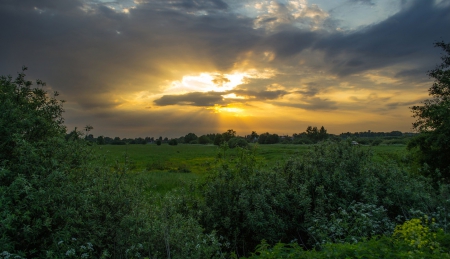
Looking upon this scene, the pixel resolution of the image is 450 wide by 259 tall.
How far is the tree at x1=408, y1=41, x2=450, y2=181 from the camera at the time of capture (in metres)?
19.4

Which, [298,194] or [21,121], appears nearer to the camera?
[21,121]

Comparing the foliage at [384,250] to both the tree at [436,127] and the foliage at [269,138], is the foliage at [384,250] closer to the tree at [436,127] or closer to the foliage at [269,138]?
the tree at [436,127]

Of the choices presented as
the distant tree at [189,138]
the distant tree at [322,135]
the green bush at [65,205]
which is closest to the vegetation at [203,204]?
the green bush at [65,205]

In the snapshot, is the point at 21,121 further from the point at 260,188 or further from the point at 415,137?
the point at 415,137

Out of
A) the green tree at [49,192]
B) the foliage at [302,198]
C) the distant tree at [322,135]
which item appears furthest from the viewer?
the distant tree at [322,135]

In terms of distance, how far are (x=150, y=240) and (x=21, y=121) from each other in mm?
4379

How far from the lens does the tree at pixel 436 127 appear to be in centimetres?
1942

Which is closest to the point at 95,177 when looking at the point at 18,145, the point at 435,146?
the point at 18,145

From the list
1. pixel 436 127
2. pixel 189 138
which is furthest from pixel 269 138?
pixel 436 127

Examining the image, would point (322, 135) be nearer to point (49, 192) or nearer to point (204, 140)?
point (49, 192)

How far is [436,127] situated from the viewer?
66.3ft

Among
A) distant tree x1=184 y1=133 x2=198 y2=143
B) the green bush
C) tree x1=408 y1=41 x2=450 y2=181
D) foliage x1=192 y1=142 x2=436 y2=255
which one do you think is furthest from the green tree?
distant tree x1=184 y1=133 x2=198 y2=143

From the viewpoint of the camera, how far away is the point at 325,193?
1211 cm

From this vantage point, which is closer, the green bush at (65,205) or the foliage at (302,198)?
the green bush at (65,205)
